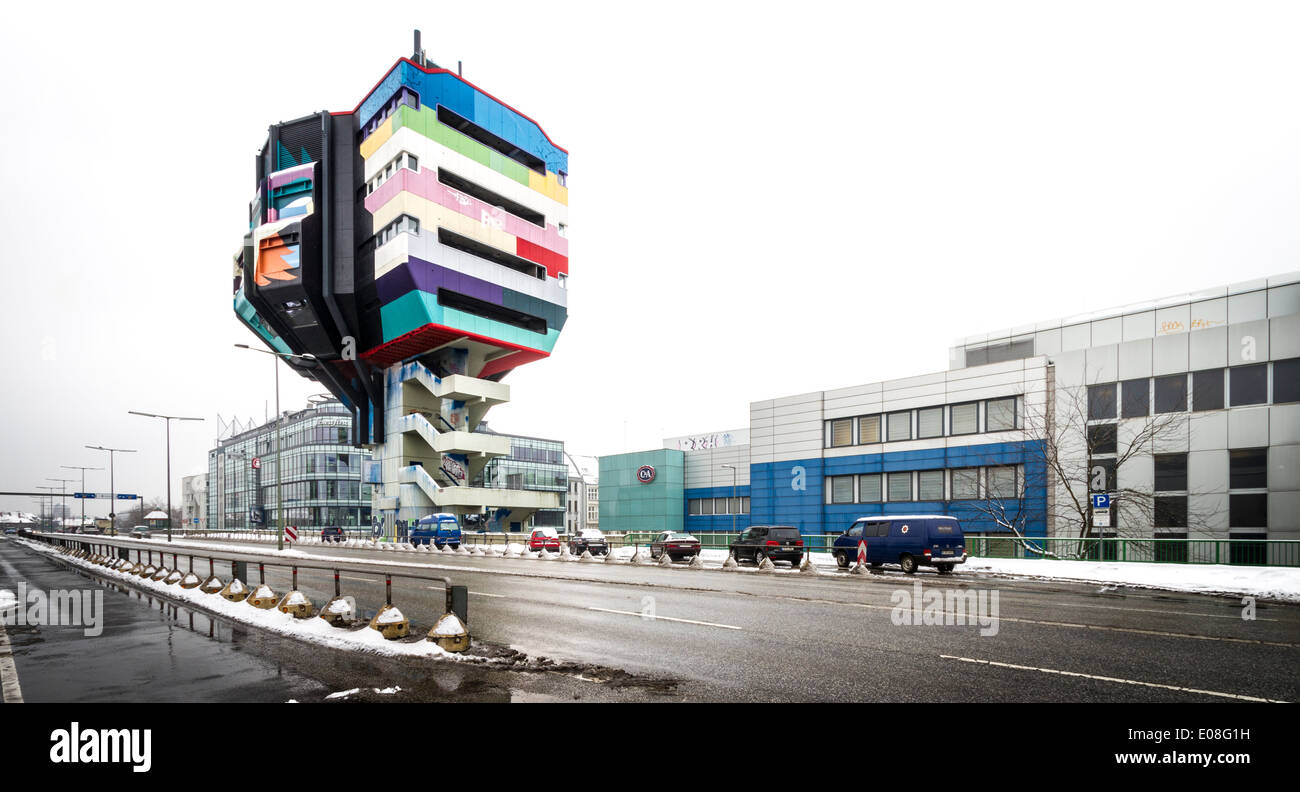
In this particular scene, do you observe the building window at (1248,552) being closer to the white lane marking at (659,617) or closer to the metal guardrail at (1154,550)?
the metal guardrail at (1154,550)

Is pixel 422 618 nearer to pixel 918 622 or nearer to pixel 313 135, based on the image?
pixel 918 622

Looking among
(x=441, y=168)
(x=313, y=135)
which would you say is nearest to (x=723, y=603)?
(x=441, y=168)

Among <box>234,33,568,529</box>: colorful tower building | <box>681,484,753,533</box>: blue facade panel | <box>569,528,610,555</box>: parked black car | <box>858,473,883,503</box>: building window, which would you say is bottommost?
<box>681,484,753,533</box>: blue facade panel

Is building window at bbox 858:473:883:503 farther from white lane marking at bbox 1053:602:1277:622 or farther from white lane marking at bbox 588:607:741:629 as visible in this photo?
white lane marking at bbox 588:607:741:629

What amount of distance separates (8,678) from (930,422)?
171 feet

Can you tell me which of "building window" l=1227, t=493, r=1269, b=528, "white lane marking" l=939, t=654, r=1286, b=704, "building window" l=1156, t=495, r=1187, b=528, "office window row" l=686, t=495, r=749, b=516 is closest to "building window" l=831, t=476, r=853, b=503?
"office window row" l=686, t=495, r=749, b=516

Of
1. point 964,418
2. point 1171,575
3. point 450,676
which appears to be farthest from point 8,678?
point 964,418

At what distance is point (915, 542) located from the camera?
25.8 metres

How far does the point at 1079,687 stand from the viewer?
23.9 feet

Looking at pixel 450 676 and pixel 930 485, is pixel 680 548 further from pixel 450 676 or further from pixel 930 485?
pixel 450 676

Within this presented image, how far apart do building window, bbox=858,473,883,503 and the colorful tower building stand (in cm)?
2968

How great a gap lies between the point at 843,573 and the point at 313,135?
66211mm

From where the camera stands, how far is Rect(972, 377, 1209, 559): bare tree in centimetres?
3947
